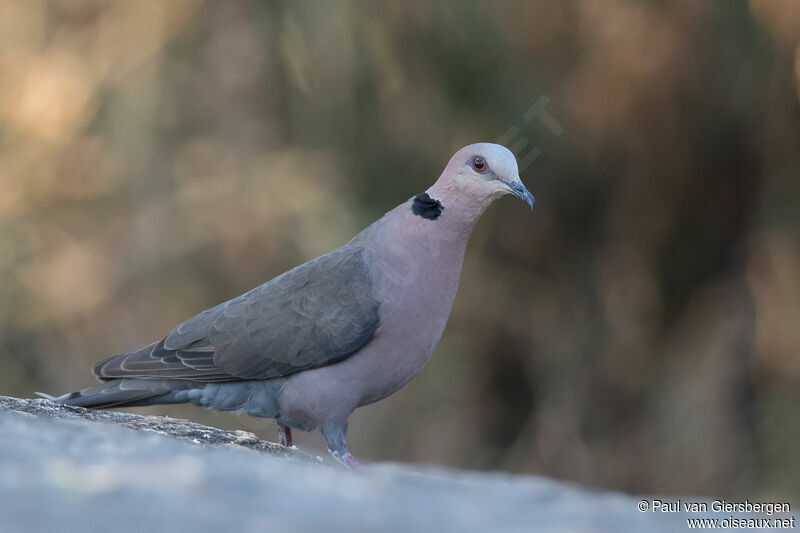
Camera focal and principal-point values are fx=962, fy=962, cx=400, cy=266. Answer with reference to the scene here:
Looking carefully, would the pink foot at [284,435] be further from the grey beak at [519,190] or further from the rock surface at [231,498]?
the rock surface at [231,498]

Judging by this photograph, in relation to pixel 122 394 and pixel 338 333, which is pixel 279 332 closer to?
pixel 338 333

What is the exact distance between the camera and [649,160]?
5.84 metres

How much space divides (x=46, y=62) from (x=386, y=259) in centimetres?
474

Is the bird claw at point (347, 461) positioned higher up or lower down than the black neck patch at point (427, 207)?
lower down

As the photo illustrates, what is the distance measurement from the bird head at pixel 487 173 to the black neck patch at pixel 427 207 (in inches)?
3.7

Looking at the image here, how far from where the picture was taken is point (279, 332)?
3488 mm

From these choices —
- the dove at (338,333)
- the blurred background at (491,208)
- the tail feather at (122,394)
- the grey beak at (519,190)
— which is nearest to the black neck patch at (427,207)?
the dove at (338,333)

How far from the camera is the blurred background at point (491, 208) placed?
18.4ft

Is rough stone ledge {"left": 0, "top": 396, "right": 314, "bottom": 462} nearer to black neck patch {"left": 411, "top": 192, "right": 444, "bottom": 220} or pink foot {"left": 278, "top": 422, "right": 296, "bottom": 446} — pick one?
pink foot {"left": 278, "top": 422, "right": 296, "bottom": 446}

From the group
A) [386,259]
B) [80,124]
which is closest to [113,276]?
[80,124]

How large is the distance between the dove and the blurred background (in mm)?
2623

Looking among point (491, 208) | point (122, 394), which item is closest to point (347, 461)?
point (122, 394)

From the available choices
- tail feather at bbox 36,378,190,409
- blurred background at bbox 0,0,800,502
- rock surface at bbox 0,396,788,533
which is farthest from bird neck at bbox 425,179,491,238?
blurred background at bbox 0,0,800,502

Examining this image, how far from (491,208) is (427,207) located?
9.16 ft
